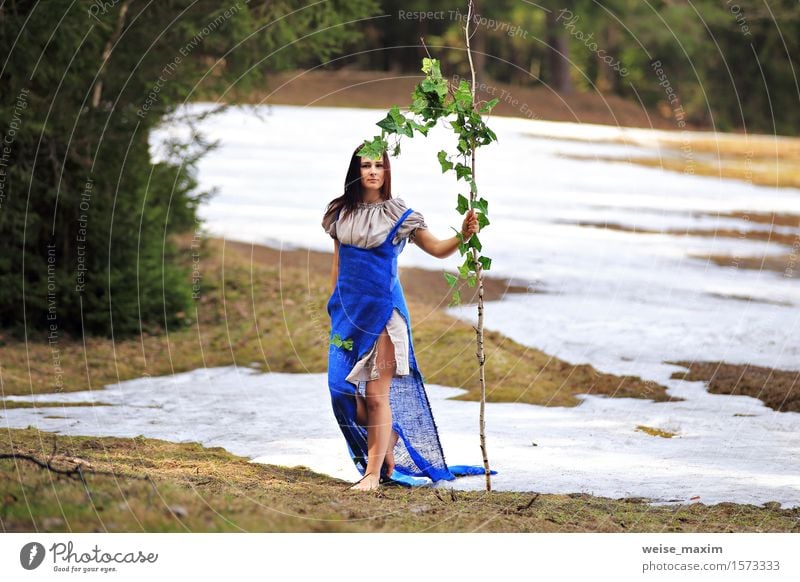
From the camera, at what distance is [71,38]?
38.1 ft

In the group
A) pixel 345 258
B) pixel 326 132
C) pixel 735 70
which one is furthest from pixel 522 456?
pixel 735 70

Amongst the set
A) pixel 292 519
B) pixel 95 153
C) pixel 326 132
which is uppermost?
pixel 326 132

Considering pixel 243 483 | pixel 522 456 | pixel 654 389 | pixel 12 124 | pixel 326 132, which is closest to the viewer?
pixel 243 483

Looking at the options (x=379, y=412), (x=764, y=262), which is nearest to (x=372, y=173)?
(x=379, y=412)

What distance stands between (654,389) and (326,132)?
20.5 metres

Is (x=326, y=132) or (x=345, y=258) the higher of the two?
(x=326, y=132)

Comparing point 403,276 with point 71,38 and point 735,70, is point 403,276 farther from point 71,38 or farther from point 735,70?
point 735,70

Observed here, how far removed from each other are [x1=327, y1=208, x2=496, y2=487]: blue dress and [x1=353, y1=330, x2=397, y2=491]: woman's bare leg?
0.33 ft

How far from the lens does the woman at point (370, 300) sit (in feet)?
22.1

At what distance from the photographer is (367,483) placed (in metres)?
6.86

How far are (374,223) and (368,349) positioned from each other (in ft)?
2.30

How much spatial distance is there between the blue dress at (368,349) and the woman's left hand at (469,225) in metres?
0.50

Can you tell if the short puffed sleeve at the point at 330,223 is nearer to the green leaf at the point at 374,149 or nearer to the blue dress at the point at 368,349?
the blue dress at the point at 368,349

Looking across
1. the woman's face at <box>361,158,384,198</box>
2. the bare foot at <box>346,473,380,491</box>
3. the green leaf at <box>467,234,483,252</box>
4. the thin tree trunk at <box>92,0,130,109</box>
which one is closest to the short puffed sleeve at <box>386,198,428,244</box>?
the woman's face at <box>361,158,384,198</box>
